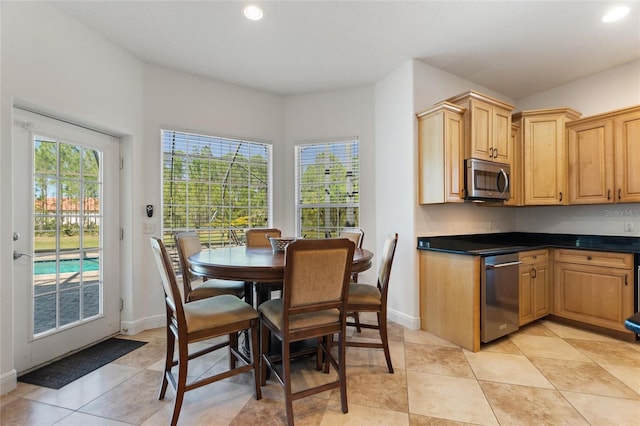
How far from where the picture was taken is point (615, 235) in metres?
3.21

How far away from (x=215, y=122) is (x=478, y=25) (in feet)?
9.51

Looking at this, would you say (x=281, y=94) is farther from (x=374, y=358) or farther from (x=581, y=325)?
(x=581, y=325)

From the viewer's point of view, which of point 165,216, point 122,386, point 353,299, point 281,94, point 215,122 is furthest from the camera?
point 281,94

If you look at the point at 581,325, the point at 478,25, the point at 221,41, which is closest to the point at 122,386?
the point at 221,41

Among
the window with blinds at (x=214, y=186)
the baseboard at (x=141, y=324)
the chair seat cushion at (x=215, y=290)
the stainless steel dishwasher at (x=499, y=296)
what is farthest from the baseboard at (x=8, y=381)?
the stainless steel dishwasher at (x=499, y=296)

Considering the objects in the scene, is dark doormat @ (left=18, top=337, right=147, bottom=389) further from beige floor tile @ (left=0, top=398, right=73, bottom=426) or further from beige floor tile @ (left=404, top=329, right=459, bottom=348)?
beige floor tile @ (left=404, top=329, right=459, bottom=348)

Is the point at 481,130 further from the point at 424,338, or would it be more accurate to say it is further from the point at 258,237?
the point at 258,237

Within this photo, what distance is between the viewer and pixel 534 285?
3.06 metres

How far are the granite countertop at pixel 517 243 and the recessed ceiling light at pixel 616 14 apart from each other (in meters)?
2.06

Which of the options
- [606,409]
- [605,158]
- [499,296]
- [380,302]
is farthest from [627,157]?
[380,302]

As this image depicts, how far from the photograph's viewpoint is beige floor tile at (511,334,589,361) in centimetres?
247

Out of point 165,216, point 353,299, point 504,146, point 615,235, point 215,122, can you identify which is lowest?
point 353,299

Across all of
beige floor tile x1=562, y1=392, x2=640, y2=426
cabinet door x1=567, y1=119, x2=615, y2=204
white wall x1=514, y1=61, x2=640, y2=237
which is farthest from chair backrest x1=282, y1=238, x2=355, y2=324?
white wall x1=514, y1=61, x2=640, y2=237

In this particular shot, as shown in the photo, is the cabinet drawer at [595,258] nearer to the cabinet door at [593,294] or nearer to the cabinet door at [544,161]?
the cabinet door at [593,294]
